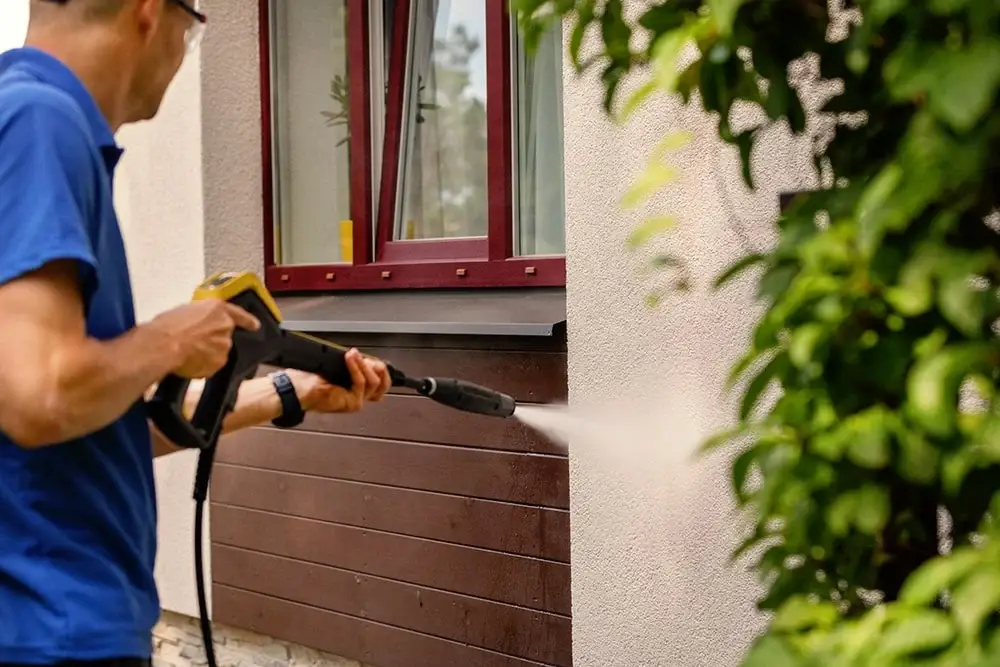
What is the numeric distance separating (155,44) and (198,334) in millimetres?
482

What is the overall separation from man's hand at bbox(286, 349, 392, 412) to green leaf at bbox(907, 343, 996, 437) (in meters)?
1.45

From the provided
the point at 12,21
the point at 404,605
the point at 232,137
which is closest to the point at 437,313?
the point at 404,605

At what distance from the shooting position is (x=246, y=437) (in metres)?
3.88

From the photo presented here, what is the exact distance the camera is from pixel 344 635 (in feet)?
11.7

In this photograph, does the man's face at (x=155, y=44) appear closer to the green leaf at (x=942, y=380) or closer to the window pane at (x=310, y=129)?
the green leaf at (x=942, y=380)

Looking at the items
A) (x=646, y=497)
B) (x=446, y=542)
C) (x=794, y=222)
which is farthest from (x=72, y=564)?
(x=446, y=542)

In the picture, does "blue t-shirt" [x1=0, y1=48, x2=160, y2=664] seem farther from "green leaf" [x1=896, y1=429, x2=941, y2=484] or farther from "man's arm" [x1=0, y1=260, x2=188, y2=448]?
"green leaf" [x1=896, y1=429, x2=941, y2=484]

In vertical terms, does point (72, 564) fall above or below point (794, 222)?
below

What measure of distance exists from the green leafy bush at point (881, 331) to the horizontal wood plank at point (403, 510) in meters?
1.87

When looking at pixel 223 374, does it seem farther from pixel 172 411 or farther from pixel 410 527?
pixel 410 527

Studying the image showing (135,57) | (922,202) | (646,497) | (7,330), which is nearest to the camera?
(922,202)

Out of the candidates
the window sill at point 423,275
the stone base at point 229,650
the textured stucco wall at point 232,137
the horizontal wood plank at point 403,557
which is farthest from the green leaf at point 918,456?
the textured stucco wall at point 232,137

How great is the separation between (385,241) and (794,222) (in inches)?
114

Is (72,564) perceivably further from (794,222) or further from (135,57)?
(794,222)
